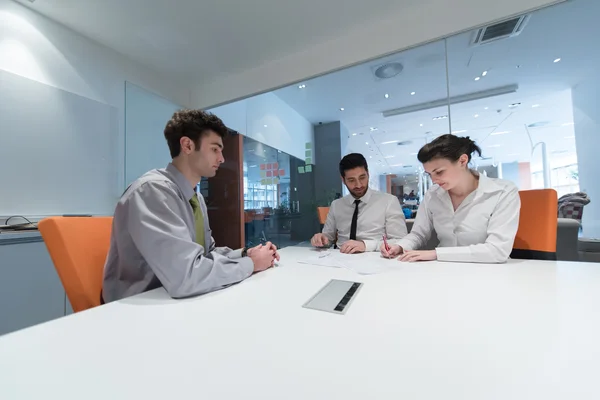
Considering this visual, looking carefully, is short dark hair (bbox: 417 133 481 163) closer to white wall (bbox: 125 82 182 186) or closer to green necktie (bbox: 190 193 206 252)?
green necktie (bbox: 190 193 206 252)

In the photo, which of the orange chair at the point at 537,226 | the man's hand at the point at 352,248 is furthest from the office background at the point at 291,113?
the man's hand at the point at 352,248

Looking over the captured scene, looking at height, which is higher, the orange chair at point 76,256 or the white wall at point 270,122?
the white wall at point 270,122

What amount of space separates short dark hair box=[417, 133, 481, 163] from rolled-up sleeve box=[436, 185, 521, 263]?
0.98ft

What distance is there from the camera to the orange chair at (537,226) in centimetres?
120

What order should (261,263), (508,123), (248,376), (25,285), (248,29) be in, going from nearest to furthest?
(248,376) < (261,263) < (25,285) < (248,29) < (508,123)

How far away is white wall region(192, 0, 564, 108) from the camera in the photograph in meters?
2.43

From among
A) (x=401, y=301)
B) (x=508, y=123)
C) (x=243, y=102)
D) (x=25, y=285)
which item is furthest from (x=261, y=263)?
(x=508, y=123)

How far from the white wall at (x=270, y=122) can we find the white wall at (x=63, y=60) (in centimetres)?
126

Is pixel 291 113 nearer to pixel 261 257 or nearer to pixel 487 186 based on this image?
pixel 487 186

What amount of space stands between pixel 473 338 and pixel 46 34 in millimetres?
4024

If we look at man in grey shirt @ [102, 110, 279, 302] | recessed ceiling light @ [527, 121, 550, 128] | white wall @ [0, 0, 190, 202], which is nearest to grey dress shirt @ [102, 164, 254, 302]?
man in grey shirt @ [102, 110, 279, 302]

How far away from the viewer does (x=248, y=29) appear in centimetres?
284

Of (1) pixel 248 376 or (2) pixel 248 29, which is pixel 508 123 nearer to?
(2) pixel 248 29

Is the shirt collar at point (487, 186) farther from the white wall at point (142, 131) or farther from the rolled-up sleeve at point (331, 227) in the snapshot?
the white wall at point (142, 131)
